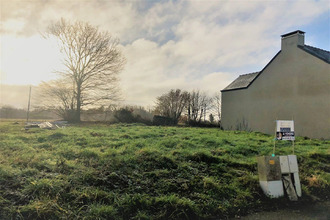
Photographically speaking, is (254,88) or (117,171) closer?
(117,171)

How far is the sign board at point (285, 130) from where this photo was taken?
529 centimetres

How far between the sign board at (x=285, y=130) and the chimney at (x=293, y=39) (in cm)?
1357

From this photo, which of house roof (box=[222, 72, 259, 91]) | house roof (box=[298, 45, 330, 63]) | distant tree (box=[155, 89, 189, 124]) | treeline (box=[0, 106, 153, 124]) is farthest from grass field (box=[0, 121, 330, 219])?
distant tree (box=[155, 89, 189, 124])

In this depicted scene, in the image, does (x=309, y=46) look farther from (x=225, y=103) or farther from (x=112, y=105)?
(x=112, y=105)

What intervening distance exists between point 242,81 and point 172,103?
15425 mm

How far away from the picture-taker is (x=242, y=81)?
22.9m

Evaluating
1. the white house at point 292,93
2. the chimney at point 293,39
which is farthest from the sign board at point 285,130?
the chimney at point 293,39

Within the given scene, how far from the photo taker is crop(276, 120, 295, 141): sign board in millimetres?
5292

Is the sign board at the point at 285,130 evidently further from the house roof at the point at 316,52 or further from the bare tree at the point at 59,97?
the bare tree at the point at 59,97

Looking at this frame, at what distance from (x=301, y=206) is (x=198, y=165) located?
2.32m

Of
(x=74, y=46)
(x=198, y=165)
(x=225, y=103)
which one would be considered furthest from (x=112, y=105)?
(x=198, y=165)

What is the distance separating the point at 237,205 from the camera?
4168 mm

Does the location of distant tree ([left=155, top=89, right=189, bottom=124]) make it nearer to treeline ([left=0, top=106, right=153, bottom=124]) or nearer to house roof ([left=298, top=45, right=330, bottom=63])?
treeline ([left=0, top=106, right=153, bottom=124])

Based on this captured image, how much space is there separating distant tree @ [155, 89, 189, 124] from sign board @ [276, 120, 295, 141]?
3031 centimetres
